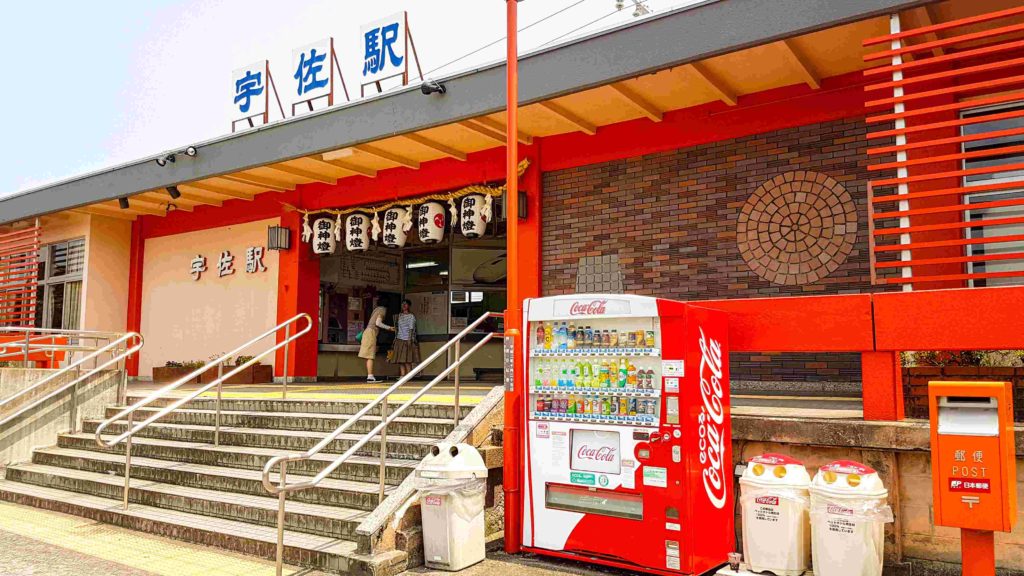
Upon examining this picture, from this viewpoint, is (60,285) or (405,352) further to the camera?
(60,285)

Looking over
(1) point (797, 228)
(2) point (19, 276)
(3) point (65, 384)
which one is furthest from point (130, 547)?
(2) point (19, 276)

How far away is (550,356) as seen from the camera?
18.7 ft

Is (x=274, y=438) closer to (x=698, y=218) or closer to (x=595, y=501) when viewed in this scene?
(x=595, y=501)

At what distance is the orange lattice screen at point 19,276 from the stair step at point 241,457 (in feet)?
25.5

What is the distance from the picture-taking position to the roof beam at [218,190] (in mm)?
13109

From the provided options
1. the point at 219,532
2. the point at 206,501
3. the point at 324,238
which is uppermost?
the point at 324,238

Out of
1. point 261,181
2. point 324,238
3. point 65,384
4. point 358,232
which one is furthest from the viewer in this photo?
point 261,181

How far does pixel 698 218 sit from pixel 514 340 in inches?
163

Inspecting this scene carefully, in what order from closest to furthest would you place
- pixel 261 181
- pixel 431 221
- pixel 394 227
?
pixel 431 221 < pixel 394 227 < pixel 261 181

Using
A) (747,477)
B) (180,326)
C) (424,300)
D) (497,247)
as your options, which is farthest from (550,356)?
(180,326)

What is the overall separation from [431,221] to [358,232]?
1765 mm

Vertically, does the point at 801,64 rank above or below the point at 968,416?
above

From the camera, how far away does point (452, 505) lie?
5.34 metres

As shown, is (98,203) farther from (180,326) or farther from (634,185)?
(634,185)
